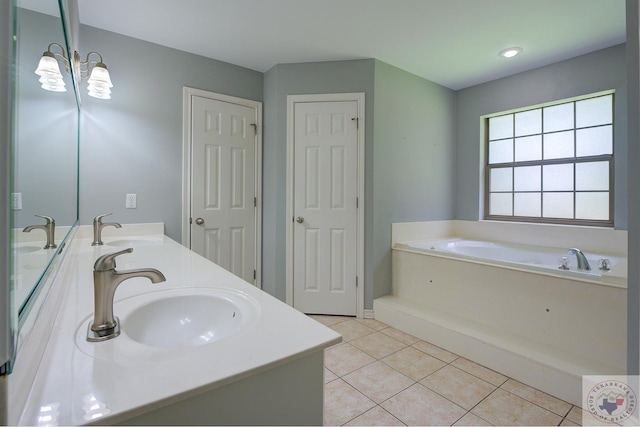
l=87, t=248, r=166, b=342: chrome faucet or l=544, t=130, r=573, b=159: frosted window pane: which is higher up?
l=544, t=130, r=573, b=159: frosted window pane

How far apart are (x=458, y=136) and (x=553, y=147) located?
963mm

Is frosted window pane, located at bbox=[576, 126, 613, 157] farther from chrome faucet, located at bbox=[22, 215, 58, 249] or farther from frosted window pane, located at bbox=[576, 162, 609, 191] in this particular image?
chrome faucet, located at bbox=[22, 215, 58, 249]

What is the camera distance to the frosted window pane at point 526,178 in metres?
3.06

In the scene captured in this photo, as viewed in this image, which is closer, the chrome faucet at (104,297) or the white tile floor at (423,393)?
the chrome faucet at (104,297)

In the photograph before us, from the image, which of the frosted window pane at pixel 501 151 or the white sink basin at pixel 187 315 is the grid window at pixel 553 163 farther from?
the white sink basin at pixel 187 315

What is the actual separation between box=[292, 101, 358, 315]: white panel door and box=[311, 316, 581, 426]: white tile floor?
0.70 metres

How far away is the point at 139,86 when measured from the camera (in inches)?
93.7

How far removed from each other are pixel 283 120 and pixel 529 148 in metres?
2.62

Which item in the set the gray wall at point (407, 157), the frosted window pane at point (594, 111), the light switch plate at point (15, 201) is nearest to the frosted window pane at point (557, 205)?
the frosted window pane at point (594, 111)

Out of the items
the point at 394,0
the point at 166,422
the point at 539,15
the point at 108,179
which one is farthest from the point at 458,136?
the point at 166,422

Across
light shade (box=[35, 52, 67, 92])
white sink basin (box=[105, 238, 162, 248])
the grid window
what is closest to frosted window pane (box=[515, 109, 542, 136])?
the grid window

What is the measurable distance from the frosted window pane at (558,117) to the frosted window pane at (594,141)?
0.14 meters

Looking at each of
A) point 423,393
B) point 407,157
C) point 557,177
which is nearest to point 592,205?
point 557,177

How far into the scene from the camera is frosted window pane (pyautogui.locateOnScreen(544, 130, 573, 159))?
2820 millimetres
